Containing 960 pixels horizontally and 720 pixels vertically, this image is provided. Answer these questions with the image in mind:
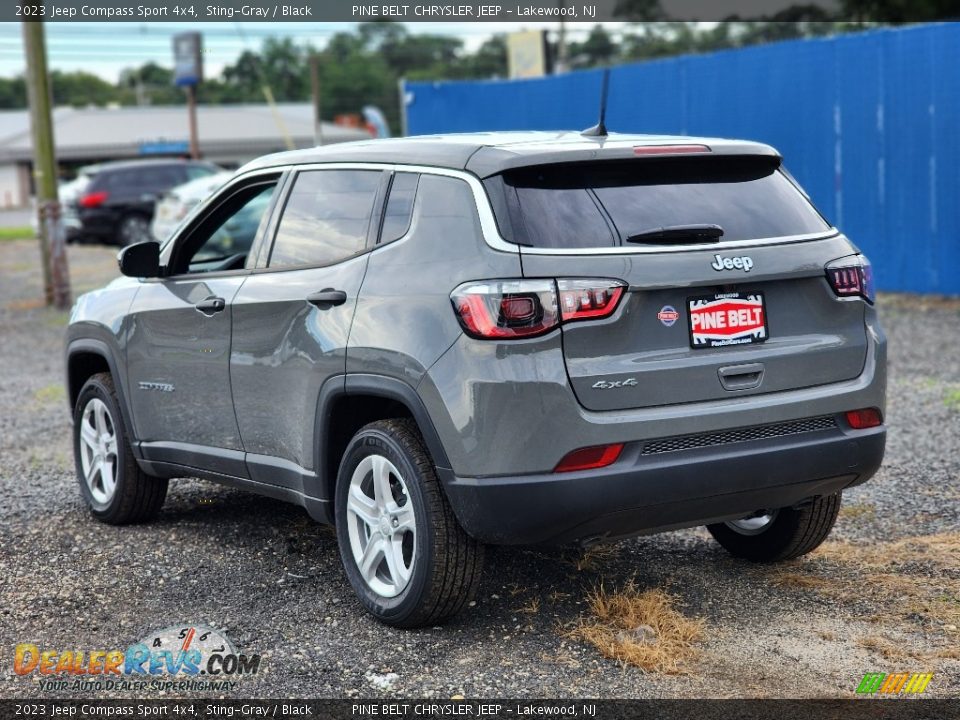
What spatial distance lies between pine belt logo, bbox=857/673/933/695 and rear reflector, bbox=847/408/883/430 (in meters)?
0.88

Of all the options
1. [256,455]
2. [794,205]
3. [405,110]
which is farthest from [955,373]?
[405,110]

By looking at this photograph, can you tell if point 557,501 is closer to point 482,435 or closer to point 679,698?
point 482,435

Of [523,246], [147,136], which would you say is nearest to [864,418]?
[523,246]

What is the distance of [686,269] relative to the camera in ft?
14.0

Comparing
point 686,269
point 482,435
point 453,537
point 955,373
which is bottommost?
point 955,373

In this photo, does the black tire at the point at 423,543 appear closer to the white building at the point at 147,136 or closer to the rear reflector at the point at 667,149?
the rear reflector at the point at 667,149

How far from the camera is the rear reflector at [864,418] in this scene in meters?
4.59

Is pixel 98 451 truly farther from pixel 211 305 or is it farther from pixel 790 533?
pixel 790 533

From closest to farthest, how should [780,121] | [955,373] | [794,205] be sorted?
[794,205]
[955,373]
[780,121]

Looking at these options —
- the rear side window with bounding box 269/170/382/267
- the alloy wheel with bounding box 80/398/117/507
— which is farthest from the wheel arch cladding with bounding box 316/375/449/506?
the alloy wheel with bounding box 80/398/117/507

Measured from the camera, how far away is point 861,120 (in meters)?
14.9

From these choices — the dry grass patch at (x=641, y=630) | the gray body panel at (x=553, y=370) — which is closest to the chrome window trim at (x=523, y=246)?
the gray body panel at (x=553, y=370)

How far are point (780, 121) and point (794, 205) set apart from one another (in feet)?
38.7

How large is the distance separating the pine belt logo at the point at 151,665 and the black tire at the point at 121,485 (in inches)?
62.5
